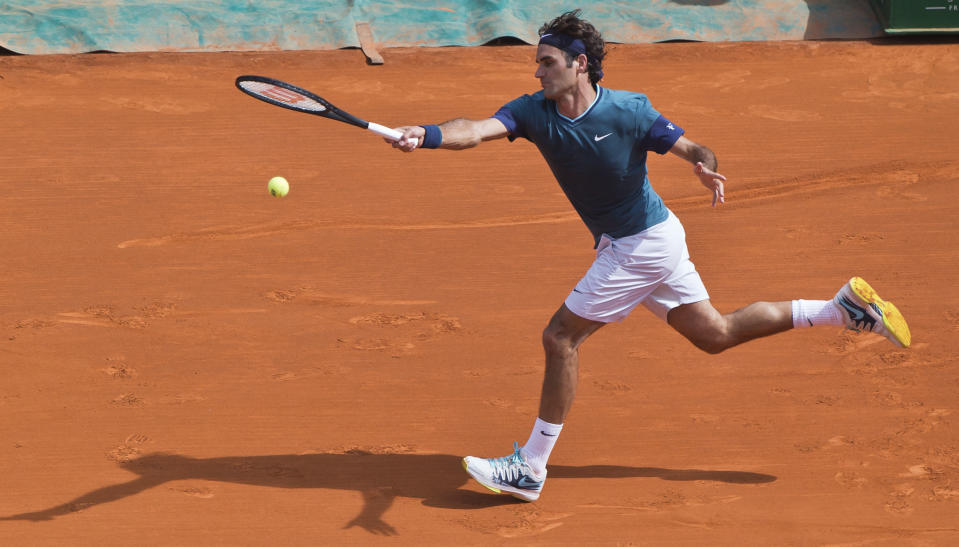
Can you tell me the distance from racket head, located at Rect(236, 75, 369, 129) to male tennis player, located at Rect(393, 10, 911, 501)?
0.53 metres

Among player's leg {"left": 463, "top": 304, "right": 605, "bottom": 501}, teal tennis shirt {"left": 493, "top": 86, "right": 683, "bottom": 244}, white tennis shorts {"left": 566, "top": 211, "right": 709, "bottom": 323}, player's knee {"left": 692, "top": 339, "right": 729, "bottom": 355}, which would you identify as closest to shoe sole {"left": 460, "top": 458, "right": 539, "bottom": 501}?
player's leg {"left": 463, "top": 304, "right": 605, "bottom": 501}

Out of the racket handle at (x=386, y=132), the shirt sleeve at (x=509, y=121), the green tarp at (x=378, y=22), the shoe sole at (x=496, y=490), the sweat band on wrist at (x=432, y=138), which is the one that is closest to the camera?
the racket handle at (x=386, y=132)

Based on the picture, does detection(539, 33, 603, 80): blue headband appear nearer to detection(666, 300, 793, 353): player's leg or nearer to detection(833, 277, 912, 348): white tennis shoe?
detection(666, 300, 793, 353): player's leg

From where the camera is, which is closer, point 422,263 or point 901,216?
point 422,263

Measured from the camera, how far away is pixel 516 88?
37.2ft

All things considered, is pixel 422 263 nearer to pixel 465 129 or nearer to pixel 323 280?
pixel 323 280

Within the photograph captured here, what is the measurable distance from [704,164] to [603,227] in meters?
0.56

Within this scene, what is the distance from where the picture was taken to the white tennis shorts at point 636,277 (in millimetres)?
5477

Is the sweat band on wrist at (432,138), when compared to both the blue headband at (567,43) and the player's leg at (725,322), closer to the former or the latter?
the blue headband at (567,43)

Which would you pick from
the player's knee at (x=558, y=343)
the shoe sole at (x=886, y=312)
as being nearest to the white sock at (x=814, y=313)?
the shoe sole at (x=886, y=312)

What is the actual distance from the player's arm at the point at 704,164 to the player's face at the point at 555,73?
60 centimetres

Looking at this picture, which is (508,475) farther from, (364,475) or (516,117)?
(516,117)

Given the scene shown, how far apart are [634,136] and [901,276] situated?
3.48 metres

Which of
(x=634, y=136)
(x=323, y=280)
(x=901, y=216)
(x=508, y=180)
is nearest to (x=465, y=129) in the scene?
(x=634, y=136)
